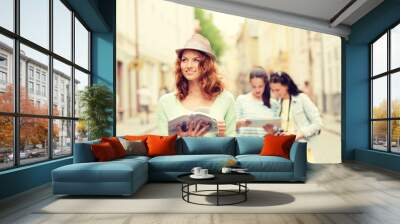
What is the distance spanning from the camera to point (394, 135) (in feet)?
27.3

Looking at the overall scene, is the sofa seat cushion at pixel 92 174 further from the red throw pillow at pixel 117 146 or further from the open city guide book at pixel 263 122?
the open city guide book at pixel 263 122

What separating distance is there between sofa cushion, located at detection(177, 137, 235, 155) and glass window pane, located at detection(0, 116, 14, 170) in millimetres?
2958

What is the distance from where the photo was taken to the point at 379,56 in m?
9.23

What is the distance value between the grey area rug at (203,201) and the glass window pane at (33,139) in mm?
1067

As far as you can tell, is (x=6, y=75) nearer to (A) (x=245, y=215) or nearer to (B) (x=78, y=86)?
(B) (x=78, y=86)

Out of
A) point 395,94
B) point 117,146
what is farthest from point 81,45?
point 395,94

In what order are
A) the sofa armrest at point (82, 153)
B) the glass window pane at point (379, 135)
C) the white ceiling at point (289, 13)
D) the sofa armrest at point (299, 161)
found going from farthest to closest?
the glass window pane at point (379, 135)
the white ceiling at point (289, 13)
the sofa armrest at point (299, 161)
the sofa armrest at point (82, 153)

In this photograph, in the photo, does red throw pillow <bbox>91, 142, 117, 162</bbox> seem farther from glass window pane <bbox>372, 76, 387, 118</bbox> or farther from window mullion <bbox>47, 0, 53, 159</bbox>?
glass window pane <bbox>372, 76, 387, 118</bbox>

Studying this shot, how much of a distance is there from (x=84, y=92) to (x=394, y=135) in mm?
6507

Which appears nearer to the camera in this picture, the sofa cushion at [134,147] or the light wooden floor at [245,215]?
the light wooden floor at [245,215]

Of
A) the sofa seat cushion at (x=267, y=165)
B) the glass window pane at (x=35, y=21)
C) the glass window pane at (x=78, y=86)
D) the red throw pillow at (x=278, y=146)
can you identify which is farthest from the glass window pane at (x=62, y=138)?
the red throw pillow at (x=278, y=146)

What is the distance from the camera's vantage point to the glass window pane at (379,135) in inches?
348

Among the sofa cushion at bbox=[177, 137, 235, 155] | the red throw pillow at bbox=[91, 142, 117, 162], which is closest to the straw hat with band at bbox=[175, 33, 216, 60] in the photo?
the sofa cushion at bbox=[177, 137, 235, 155]

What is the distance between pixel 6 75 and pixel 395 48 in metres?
7.47
